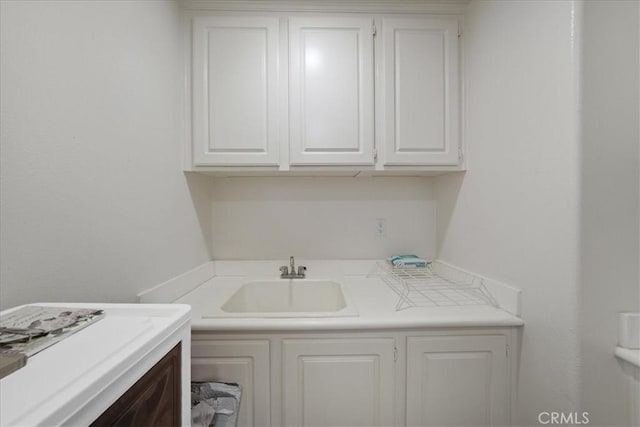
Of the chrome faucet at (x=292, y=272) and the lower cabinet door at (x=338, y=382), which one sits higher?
the chrome faucet at (x=292, y=272)

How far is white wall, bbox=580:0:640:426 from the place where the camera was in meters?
0.83

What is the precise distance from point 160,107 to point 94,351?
110 centimetres

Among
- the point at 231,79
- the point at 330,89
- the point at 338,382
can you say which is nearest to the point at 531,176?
the point at 330,89

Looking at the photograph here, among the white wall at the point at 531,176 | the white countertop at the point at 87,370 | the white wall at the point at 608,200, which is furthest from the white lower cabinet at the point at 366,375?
the white countertop at the point at 87,370

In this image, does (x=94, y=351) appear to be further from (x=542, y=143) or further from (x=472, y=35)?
(x=472, y=35)

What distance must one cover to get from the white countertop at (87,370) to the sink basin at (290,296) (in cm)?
107

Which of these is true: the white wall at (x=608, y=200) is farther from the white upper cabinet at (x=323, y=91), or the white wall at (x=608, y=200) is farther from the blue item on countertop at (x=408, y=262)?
the blue item on countertop at (x=408, y=262)

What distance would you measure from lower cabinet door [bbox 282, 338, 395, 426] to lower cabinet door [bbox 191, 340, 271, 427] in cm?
9

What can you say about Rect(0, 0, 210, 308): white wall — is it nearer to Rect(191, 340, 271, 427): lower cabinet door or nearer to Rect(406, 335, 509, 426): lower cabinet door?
Rect(191, 340, 271, 427): lower cabinet door

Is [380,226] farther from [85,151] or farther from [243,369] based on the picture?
[85,151]

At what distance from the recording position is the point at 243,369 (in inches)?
41.8

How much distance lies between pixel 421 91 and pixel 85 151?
1490mm

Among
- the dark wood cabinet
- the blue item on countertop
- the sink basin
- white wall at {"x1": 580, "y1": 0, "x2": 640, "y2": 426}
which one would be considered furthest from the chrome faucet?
white wall at {"x1": 580, "y1": 0, "x2": 640, "y2": 426}

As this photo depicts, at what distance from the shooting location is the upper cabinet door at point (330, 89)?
1.41 metres
